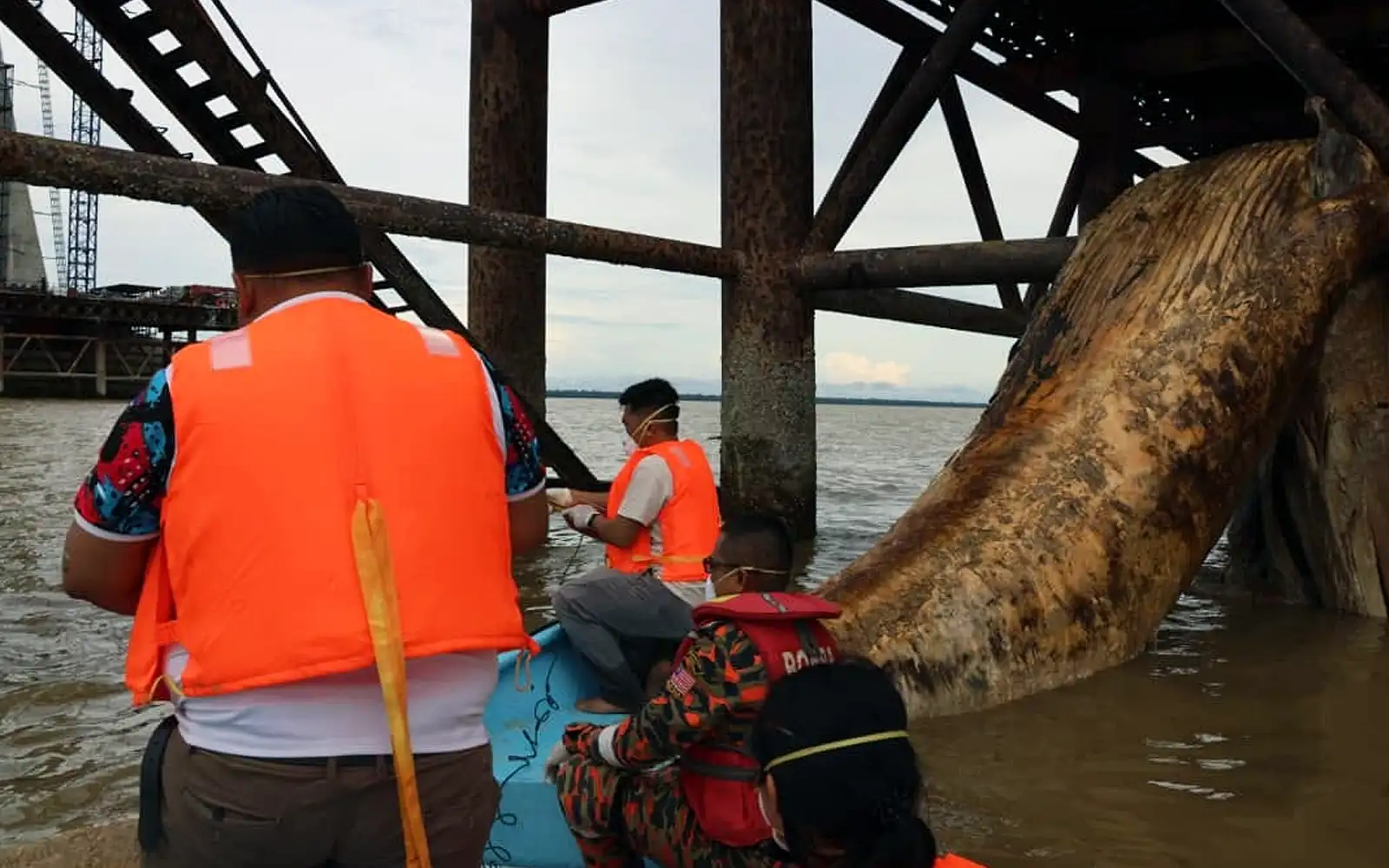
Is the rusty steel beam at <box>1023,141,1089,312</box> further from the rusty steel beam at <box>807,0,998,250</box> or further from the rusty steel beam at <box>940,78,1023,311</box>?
the rusty steel beam at <box>807,0,998,250</box>

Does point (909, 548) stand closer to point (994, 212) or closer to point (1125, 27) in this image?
point (994, 212)

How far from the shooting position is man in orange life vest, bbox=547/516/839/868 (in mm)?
2227

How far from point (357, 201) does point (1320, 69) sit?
3958 millimetres

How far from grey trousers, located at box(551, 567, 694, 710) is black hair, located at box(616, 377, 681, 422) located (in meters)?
0.83

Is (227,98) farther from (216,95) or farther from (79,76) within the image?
(79,76)

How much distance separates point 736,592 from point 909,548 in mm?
1963

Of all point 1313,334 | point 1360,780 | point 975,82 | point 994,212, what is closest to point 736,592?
point 1360,780

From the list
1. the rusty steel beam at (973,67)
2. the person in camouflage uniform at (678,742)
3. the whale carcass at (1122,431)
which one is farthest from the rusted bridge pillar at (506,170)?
the person in camouflage uniform at (678,742)

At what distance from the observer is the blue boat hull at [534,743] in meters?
2.95

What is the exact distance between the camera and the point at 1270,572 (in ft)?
22.3

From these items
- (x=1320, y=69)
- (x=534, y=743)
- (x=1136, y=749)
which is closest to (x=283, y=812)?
(x=534, y=743)

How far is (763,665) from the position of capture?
2213 millimetres

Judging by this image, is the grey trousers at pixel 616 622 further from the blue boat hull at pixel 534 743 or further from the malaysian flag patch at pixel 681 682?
the malaysian flag patch at pixel 681 682

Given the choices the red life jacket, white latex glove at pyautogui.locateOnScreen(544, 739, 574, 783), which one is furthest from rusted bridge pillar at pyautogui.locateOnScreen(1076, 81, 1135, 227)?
the red life jacket
